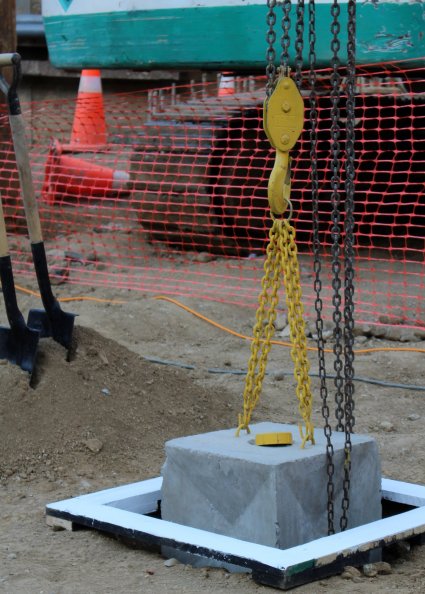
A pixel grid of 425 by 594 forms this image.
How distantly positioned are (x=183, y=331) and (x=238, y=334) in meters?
0.30

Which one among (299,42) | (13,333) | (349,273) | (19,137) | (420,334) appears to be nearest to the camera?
(299,42)

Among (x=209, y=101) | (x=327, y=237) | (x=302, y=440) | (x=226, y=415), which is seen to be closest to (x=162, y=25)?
(x=209, y=101)

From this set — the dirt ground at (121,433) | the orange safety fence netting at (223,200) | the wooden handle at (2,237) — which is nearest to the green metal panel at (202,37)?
the orange safety fence netting at (223,200)

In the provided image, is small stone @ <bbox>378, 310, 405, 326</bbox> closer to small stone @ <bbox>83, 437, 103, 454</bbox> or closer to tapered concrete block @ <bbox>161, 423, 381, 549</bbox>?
small stone @ <bbox>83, 437, 103, 454</bbox>

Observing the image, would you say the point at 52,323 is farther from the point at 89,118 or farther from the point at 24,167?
the point at 89,118

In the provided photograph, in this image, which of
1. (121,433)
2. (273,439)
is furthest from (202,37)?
(273,439)

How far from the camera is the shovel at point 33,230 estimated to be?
381 cm

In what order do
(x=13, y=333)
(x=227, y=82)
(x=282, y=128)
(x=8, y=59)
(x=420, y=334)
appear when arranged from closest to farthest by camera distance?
1. (x=282, y=128)
2. (x=8, y=59)
3. (x=13, y=333)
4. (x=420, y=334)
5. (x=227, y=82)

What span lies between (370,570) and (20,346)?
1.63m

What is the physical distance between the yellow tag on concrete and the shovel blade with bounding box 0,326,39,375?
1141 millimetres

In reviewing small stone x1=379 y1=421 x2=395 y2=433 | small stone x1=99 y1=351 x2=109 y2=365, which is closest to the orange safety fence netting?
small stone x1=379 y1=421 x2=395 y2=433

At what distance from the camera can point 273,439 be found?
3121 mm

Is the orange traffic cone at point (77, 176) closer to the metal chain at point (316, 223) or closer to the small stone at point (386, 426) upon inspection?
the small stone at point (386, 426)

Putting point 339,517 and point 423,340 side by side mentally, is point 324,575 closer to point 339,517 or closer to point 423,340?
point 339,517
